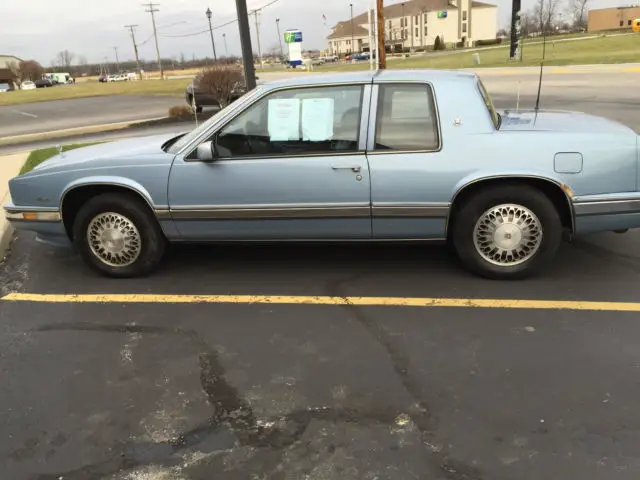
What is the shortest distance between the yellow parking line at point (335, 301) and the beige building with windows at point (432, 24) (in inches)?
3974

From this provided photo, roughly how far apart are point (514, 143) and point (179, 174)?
8.21ft

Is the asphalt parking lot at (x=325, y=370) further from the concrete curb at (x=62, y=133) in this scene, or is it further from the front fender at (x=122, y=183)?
the concrete curb at (x=62, y=133)

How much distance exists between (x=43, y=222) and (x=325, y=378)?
9.61ft

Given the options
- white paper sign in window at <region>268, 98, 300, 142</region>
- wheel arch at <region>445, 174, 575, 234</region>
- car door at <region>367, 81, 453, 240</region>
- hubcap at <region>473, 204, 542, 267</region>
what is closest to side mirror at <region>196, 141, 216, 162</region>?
white paper sign in window at <region>268, 98, 300, 142</region>

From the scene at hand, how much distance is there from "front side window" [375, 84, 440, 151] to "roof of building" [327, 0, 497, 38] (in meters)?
115

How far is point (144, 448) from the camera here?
2691 mm

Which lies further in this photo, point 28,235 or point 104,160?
point 28,235

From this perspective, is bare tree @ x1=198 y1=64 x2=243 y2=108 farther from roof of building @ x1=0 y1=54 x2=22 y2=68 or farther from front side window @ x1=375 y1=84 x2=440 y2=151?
roof of building @ x1=0 y1=54 x2=22 y2=68

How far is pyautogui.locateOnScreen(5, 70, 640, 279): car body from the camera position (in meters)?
4.10

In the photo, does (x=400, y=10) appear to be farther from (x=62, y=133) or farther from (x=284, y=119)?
(x=284, y=119)

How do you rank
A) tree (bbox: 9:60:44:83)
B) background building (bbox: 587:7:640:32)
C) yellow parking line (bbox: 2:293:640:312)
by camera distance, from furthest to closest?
tree (bbox: 9:60:44:83) → background building (bbox: 587:7:640:32) → yellow parking line (bbox: 2:293:640:312)

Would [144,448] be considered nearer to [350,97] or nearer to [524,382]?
[524,382]

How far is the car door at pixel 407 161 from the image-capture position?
13.6 ft

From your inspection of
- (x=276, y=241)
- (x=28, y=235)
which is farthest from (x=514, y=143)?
(x=28, y=235)
